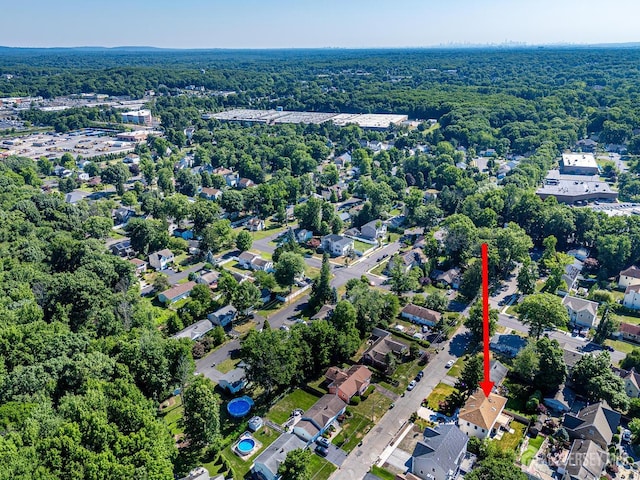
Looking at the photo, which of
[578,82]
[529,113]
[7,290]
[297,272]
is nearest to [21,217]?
[7,290]

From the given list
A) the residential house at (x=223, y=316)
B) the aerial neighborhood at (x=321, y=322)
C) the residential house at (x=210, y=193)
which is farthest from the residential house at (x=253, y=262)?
the residential house at (x=210, y=193)

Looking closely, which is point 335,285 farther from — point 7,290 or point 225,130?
point 225,130

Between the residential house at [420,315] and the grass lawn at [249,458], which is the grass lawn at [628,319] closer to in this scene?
the residential house at [420,315]

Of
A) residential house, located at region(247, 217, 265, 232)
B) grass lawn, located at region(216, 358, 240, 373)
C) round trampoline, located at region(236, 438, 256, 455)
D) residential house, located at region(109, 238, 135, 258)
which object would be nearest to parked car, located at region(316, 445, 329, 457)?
round trampoline, located at region(236, 438, 256, 455)

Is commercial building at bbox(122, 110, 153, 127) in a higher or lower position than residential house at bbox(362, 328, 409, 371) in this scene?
higher

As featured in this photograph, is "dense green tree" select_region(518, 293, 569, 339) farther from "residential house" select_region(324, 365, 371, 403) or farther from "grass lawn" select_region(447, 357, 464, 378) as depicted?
"residential house" select_region(324, 365, 371, 403)
